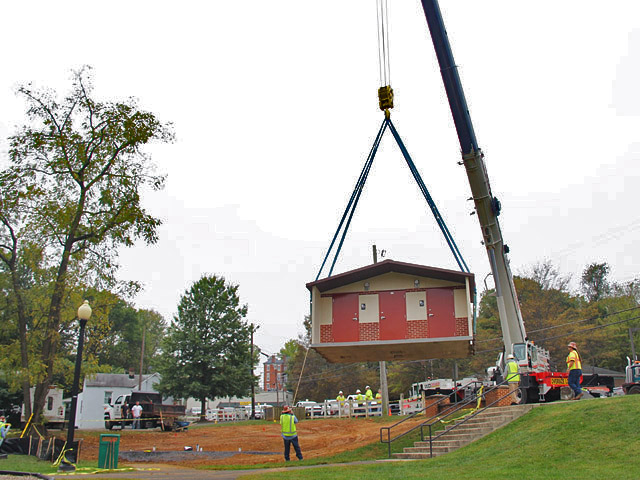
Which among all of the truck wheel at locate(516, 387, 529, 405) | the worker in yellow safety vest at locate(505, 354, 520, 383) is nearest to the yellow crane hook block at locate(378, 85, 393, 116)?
the worker in yellow safety vest at locate(505, 354, 520, 383)

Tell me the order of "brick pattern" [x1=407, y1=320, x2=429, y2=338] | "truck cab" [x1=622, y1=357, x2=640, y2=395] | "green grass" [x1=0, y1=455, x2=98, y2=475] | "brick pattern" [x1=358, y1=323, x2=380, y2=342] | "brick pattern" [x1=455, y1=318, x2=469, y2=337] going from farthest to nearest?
"truck cab" [x1=622, y1=357, x2=640, y2=395] → "brick pattern" [x1=358, y1=323, x2=380, y2=342] → "brick pattern" [x1=407, y1=320, x2=429, y2=338] → "brick pattern" [x1=455, y1=318, x2=469, y2=337] → "green grass" [x1=0, y1=455, x2=98, y2=475]

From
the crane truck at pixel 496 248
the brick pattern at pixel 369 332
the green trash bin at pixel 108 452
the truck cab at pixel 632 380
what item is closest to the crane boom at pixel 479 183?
the crane truck at pixel 496 248

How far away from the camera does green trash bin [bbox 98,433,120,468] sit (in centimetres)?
1761

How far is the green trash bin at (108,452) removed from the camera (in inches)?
693

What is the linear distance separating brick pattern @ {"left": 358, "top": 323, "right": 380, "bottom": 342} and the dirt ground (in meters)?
5.05

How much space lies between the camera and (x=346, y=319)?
1823 cm

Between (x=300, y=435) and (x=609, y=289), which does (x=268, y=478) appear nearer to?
(x=300, y=435)

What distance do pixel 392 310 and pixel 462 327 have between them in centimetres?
211

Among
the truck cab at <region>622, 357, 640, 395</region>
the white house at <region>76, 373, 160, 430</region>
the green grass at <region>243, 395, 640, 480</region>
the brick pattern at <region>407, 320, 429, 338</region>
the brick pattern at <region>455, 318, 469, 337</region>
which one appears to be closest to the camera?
the green grass at <region>243, 395, 640, 480</region>

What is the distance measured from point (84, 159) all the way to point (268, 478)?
19382 mm

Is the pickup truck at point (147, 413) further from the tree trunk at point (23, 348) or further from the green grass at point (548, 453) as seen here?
the green grass at point (548, 453)

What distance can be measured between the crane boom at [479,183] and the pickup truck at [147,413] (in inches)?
879

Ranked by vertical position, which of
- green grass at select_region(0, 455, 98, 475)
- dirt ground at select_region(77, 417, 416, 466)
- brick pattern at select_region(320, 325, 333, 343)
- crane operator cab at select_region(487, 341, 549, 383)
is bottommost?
dirt ground at select_region(77, 417, 416, 466)

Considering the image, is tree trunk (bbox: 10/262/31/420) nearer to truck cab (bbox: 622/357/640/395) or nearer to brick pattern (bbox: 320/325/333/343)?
brick pattern (bbox: 320/325/333/343)
